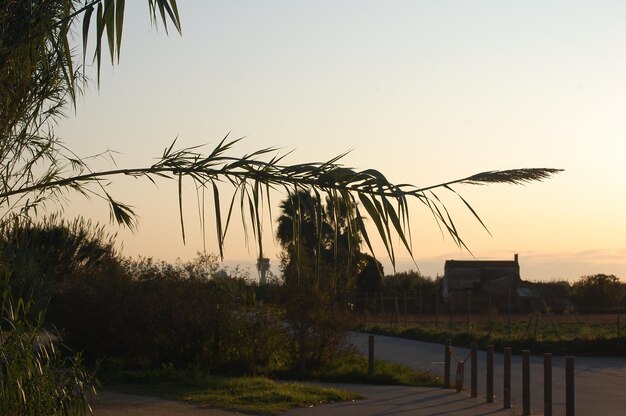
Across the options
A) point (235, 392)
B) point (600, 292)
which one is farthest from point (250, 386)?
point (600, 292)

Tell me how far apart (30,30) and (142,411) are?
25.4 ft

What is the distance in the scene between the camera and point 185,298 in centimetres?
2059

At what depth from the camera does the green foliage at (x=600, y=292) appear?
58.2 meters

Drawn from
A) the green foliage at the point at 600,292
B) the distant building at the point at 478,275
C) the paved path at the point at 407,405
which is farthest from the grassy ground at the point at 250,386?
the distant building at the point at 478,275

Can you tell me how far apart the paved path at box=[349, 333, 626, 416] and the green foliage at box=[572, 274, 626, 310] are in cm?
2593

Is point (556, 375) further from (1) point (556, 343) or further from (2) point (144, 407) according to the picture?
(2) point (144, 407)

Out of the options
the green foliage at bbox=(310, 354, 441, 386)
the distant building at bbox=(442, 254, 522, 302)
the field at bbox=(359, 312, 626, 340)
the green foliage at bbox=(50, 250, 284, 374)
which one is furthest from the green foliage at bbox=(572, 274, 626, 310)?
the green foliage at bbox=(50, 250, 284, 374)

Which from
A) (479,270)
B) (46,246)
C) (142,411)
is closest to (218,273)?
(46,246)

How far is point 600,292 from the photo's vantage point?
59.0 meters

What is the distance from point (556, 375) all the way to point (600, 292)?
3748 cm

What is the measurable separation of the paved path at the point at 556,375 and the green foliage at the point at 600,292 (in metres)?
25.9

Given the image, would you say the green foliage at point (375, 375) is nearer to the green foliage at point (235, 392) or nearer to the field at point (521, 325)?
the green foliage at point (235, 392)

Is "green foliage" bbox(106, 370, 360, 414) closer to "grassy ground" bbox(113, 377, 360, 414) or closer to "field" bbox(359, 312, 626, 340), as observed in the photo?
"grassy ground" bbox(113, 377, 360, 414)

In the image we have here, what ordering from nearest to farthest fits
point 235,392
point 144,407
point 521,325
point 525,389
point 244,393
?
1. point 144,407
2. point 525,389
3. point 244,393
4. point 235,392
5. point 521,325
